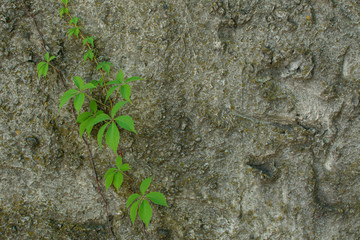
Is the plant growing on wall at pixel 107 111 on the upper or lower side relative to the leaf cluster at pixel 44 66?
lower

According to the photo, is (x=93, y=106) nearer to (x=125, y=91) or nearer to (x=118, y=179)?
(x=125, y=91)

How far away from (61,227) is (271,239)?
107cm

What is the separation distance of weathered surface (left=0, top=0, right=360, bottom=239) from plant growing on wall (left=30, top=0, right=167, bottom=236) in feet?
0.18

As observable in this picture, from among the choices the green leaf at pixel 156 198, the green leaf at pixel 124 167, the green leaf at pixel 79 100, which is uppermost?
the green leaf at pixel 79 100

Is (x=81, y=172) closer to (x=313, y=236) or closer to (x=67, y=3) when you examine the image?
(x=67, y=3)

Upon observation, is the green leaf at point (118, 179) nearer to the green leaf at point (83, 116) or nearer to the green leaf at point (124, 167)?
the green leaf at point (124, 167)

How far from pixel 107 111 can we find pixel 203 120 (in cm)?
49

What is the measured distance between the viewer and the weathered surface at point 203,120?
52.3 inches

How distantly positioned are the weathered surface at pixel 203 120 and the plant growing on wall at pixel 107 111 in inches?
2.2

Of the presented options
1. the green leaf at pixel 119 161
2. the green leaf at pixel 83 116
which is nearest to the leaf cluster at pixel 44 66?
the green leaf at pixel 83 116

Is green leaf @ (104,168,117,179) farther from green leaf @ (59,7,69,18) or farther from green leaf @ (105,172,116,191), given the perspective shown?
green leaf @ (59,7,69,18)

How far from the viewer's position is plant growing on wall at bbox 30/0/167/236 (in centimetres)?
116

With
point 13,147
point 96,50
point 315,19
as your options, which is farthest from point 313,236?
point 13,147

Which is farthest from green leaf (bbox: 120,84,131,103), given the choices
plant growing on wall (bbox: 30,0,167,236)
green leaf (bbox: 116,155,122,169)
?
green leaf (bbox: 116,155,122,169)
